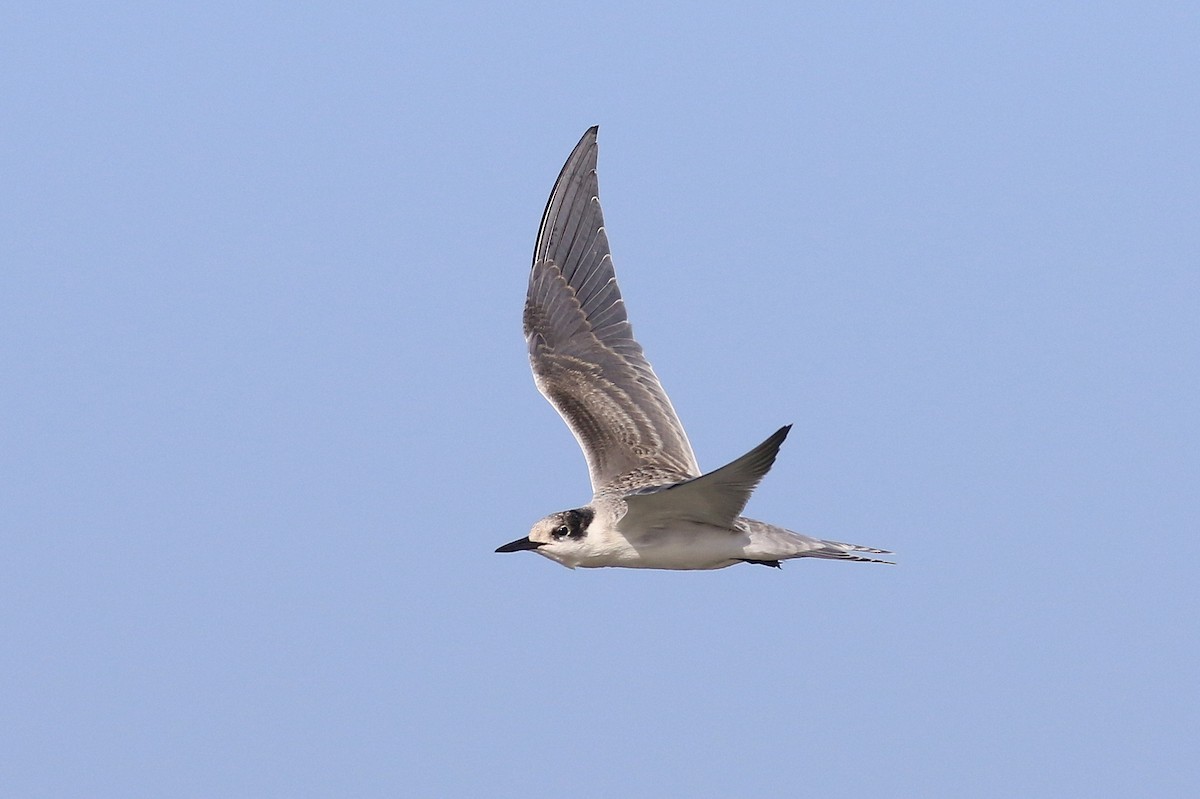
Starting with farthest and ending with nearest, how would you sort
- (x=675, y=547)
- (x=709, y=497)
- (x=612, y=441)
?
(x=612, y=441) → (x=675, y=547) → (x=709, y=497)

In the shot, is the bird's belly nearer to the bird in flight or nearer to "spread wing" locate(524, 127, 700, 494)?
the bird in flight

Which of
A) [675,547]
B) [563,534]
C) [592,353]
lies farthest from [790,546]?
[592,353]

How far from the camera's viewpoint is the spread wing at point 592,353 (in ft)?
40.3

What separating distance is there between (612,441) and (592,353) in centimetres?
116

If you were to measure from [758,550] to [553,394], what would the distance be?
8.92 feet

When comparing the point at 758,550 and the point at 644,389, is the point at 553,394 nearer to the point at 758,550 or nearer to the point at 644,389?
the point at 644,389

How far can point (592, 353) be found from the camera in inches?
520

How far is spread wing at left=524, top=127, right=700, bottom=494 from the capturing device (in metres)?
12.3

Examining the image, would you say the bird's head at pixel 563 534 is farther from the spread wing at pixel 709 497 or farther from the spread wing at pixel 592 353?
the spread wing at pixel 592 353

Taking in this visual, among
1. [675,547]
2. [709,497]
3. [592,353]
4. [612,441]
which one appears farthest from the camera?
[592,353]

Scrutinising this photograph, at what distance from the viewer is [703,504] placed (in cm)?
1045

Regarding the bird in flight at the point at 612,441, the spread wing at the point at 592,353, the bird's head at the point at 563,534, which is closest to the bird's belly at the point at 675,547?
the bird in flight at the point at 612,441

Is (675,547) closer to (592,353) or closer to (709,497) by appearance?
(709,497)

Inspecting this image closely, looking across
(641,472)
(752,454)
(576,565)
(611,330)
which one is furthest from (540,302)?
(752,454)
